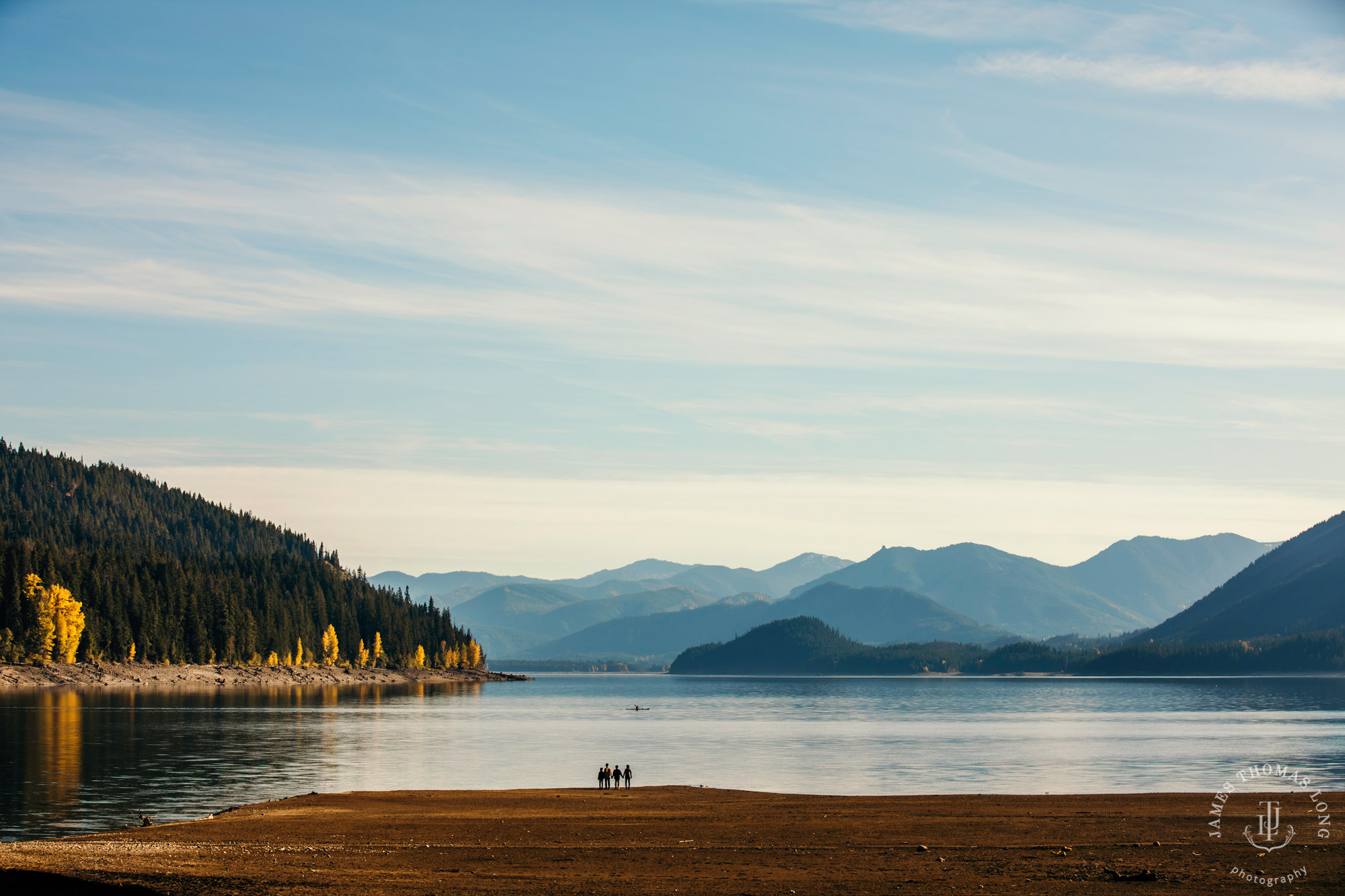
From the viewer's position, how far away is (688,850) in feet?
131

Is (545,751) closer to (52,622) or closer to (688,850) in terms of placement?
A: (688,850)

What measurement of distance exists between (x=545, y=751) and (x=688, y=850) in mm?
61451

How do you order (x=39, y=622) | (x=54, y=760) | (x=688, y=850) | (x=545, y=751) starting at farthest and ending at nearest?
(x=39, y=622) → (x=545, y=751) → (x=54, y=760) → (x=688, y=850)

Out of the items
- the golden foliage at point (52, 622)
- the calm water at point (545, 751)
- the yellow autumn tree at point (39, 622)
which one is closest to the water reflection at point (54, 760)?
the calm water at point (545, 751)

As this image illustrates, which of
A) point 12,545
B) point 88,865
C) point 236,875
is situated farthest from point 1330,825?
point 12,545

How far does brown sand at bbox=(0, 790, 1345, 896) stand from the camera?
32156mm

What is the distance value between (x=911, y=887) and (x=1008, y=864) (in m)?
5.49

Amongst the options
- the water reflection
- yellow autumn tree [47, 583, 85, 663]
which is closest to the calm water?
the water reflection

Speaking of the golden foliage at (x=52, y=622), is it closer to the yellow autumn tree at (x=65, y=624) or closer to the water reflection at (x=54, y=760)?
the yellow autumn tree at (x=65, y=624)

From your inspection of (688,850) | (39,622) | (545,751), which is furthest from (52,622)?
(688,850)

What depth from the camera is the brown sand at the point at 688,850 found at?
105ft

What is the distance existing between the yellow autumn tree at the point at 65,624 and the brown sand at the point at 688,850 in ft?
492

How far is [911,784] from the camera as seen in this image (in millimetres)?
70000

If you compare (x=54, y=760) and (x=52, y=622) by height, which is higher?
(x=52, y=622)
